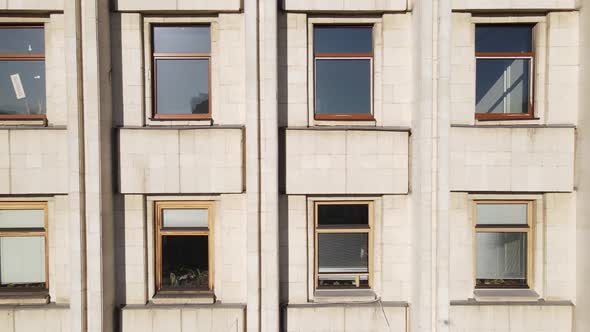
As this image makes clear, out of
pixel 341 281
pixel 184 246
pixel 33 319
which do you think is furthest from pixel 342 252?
pixel 33 319

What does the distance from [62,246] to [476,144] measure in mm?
8683

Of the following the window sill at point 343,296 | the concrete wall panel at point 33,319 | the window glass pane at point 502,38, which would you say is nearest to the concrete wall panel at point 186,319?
the concrete wall panel at point 33,319

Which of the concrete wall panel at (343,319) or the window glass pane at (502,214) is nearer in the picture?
the concrete wall panel at (343,319)

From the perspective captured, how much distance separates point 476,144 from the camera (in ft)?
21.7

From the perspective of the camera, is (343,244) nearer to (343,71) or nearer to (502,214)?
(502,214)

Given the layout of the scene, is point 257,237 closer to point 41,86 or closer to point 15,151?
point 15,151

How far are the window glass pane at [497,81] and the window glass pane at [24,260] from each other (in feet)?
32.0

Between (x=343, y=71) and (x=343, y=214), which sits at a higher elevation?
(x=343, y=71)

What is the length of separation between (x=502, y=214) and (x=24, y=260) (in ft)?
33.2

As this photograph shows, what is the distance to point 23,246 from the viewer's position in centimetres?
695

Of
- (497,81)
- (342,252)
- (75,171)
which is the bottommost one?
(342,252)

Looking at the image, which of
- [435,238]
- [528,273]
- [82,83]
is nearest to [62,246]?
[82,83]

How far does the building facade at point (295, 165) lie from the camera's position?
253 inches

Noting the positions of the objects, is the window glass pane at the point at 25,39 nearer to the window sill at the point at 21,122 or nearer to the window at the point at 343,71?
the window sill at the point at 21,122
